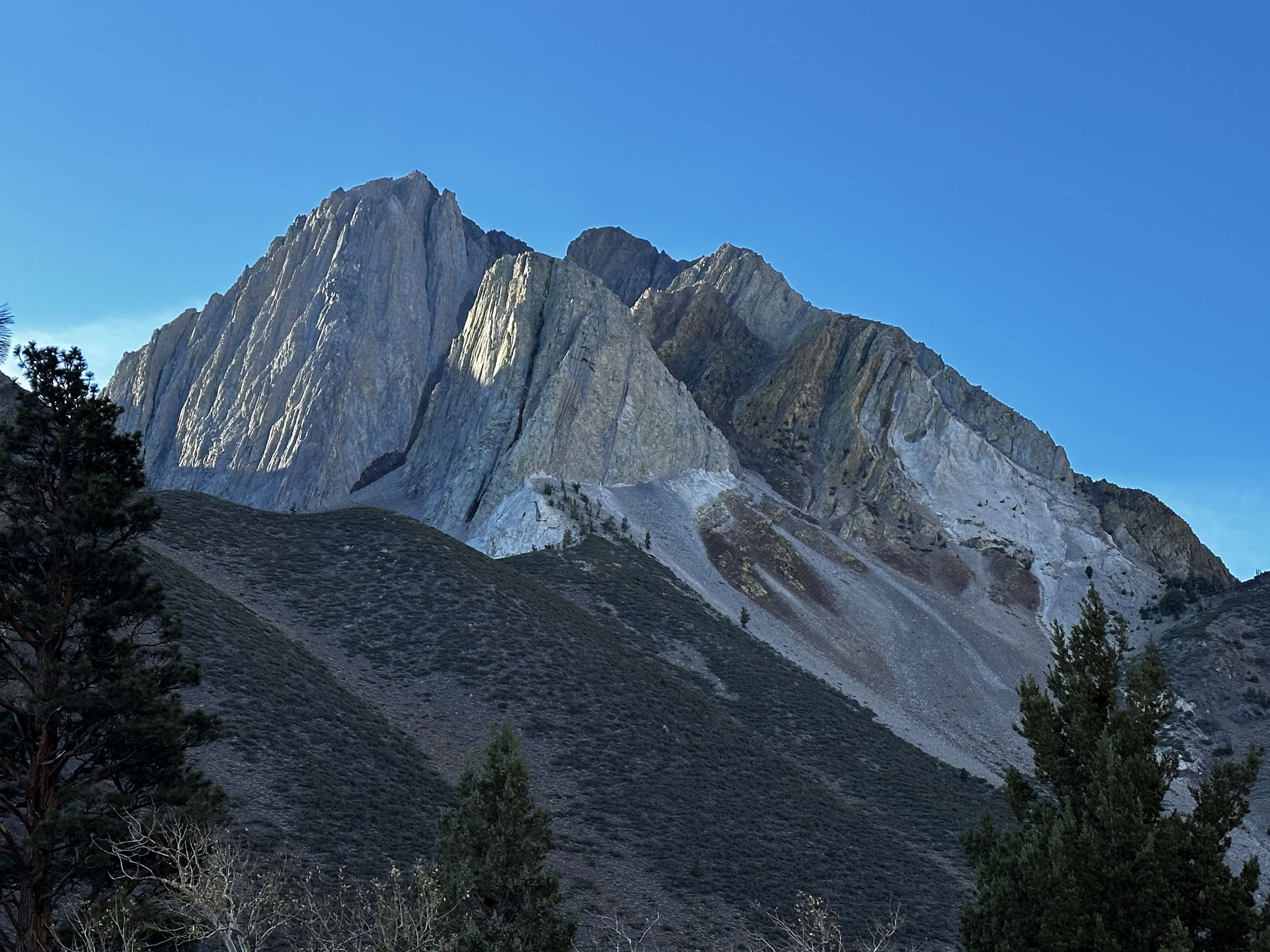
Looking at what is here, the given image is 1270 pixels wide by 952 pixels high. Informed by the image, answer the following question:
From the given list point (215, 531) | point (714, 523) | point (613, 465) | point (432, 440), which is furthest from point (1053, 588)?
point (215, 531)

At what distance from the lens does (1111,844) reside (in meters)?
14.3

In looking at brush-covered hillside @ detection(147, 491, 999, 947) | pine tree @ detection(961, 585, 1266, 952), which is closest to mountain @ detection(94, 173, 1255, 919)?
brush-covered hillside @ detection(147, 491, 999, 947)

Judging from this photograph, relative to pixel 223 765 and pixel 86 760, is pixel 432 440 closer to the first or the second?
pixel 223 765

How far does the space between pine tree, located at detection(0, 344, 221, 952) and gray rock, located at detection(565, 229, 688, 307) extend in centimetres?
14666

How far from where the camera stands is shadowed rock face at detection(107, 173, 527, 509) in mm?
105500

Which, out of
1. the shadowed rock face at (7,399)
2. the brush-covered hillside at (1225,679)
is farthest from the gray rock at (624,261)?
the shadowed rock face at (7,399)

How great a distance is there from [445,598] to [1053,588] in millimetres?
62131

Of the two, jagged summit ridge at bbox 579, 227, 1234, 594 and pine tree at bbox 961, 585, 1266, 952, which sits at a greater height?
jagged summit ridge at bbox 579, 227, 1234, 594

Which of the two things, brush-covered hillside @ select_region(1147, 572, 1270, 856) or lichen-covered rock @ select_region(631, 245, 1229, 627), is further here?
lichen-covered rock @ select_region(631, 245, 1229, 627)

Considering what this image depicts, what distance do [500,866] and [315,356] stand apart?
102 metres

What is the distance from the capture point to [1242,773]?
14.6 metres

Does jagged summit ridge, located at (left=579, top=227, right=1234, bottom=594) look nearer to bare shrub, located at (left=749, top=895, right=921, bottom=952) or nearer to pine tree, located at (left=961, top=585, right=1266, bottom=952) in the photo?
bare shrub, located at (left=749, top=895, right=921, bottom=952)

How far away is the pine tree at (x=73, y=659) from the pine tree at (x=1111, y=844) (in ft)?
43.6

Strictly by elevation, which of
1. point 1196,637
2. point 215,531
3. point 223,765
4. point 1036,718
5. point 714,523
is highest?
point 1196,637
